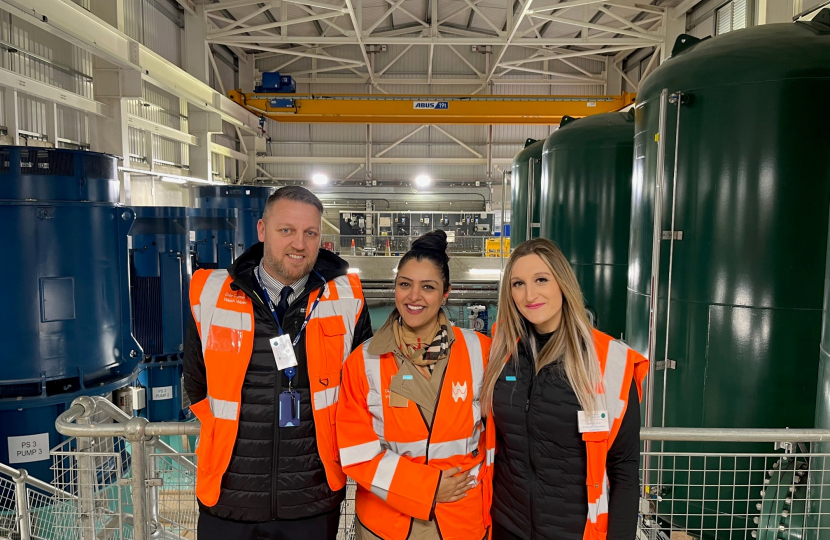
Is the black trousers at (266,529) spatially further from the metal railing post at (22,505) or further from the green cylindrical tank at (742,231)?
the green cylindrical tank at (742,231)

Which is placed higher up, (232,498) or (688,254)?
(688,254)

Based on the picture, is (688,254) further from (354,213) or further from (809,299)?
(354,213)

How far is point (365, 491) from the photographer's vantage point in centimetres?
209

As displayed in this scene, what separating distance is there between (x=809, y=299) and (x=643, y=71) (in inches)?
794

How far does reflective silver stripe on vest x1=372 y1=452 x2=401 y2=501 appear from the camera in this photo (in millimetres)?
1880

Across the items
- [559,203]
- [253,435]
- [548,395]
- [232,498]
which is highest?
[559,203]

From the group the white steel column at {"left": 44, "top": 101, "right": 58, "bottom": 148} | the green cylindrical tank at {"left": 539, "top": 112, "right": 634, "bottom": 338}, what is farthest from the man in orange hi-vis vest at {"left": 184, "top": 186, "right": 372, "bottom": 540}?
the white steel column at {"left": 44, "top": 101, "right": 58, "bottom": 148}

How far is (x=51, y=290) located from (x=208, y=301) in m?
2.68

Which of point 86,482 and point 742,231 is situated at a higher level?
point 742,231

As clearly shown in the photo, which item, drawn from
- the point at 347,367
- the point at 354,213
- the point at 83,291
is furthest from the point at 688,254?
the point at 354,213

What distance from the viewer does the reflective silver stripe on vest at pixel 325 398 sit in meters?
2.13

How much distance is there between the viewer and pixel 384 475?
74.3 inches

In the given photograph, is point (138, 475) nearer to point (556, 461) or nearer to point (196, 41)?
point (556, 461)

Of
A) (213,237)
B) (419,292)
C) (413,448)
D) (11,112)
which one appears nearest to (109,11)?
(11,112)
